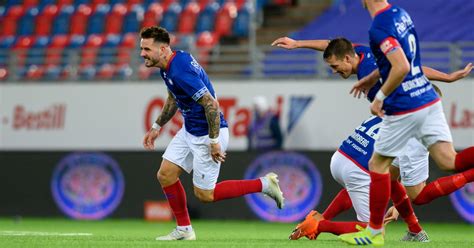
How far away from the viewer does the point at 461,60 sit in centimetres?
1811

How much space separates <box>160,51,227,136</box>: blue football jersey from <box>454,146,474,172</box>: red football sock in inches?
93.7

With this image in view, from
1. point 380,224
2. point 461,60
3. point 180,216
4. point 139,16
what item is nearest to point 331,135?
point 461,60

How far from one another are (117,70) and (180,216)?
12.3 meters

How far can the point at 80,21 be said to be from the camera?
958 inches

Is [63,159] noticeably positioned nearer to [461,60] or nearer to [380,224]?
[461,60]

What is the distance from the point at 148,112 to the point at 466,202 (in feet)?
21.4

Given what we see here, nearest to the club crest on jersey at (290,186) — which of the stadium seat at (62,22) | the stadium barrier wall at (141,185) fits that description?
the stadium barrier wall at (141,185)

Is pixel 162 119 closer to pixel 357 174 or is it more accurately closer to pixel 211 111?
pixel 211 111

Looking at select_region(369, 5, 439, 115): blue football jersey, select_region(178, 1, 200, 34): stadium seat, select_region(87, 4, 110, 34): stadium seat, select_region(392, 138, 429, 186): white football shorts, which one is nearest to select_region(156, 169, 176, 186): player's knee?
select_region(392, 138, 429, 186): white football shorts

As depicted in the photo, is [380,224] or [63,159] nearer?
[380,224]

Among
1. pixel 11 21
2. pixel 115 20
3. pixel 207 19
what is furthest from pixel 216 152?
pixel 11 21

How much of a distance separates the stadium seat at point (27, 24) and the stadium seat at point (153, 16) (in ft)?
9.98

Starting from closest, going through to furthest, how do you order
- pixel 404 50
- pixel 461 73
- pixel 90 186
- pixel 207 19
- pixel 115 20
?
1. pixel 404 50
2. pixel 461 73
3. pixel 90 186
4. pixel 207 19
5. pixel 115 20

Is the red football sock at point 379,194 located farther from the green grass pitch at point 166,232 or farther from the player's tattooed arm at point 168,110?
the player's tattooed arm at point 168,110
